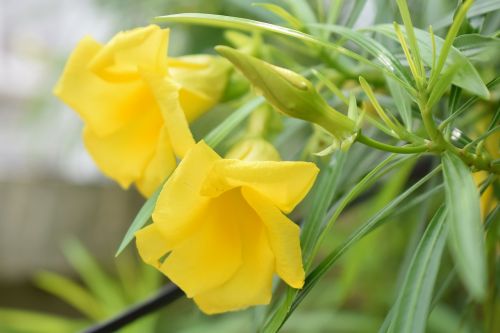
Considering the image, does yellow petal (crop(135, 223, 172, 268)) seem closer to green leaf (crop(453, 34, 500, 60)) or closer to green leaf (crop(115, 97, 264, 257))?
green leaf (crop(115, 97, 264, 257))

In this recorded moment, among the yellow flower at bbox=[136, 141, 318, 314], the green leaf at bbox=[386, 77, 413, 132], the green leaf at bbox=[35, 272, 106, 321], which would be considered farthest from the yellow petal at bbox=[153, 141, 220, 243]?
the green leaf at bbox=[35, 272, 106, 321]

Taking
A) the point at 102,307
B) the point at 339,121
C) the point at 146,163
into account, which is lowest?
the point at 102,307

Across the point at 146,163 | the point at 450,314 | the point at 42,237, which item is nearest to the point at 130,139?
the point at 146,163

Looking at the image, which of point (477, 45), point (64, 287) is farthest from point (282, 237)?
point (64, 287)

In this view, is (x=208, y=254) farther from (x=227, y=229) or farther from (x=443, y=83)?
(x=443, y=83)

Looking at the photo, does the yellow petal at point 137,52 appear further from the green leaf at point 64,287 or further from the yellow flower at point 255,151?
the green leaf at point 64,287

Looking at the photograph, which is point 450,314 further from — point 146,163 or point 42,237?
point 42,237
